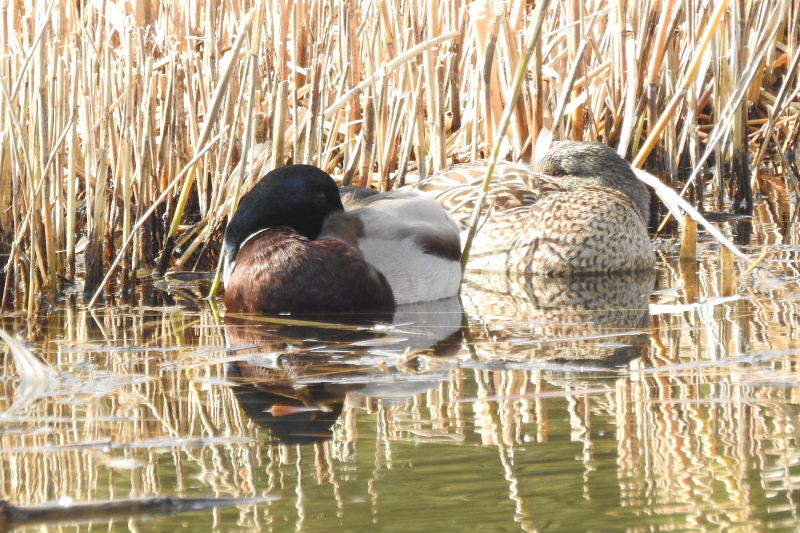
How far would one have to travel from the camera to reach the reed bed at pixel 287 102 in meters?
5.22

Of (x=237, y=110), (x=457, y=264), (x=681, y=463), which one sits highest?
(x=237, y=110)

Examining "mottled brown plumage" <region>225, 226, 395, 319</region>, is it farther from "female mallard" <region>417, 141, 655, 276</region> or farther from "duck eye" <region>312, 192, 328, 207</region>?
"female mallard" <region>417, 141, 655, 276</region>

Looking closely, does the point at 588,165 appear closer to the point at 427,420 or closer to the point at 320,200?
the point at 320,200

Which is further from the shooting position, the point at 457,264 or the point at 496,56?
the point at 496,56

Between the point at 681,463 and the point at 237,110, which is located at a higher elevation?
the point at 237,110

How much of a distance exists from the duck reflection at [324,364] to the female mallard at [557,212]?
1.30m

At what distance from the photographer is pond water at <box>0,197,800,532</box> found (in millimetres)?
2295

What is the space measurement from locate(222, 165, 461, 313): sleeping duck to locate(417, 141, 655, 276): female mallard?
28.0 inches

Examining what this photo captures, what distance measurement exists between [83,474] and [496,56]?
4.79 m

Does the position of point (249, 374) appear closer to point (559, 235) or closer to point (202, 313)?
point (202, 313)

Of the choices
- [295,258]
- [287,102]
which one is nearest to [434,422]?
[295,258]

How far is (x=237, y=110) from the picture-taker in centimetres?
573

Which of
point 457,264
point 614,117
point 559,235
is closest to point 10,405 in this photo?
point 457,264

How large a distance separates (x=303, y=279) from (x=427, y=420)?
6.32ft
